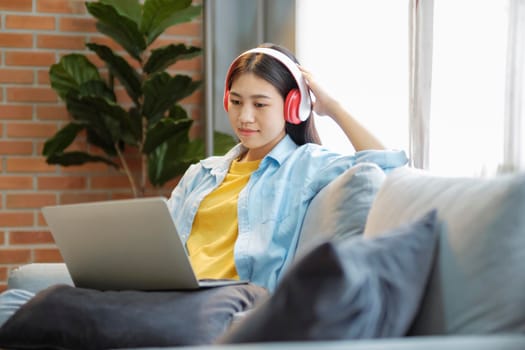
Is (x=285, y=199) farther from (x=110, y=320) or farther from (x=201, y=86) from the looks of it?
A: (x=201, y=86)

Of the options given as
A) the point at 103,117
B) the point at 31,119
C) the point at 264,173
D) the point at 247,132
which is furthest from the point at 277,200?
the point at 31,119

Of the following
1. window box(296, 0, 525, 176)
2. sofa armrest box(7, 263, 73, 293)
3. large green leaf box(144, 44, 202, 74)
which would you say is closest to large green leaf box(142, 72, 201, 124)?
large green leaf box(144, 44, 202, 74)

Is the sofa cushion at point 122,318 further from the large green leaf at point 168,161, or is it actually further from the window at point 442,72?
the large green leaf at point 168,161

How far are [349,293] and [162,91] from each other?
2893mm

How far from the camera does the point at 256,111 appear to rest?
7.66ft

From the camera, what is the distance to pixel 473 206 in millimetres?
1190

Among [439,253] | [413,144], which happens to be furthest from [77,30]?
[439,253]

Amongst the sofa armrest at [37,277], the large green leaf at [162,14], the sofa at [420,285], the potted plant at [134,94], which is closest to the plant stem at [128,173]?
the potted plant at [134,94]

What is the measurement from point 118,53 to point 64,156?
66cm

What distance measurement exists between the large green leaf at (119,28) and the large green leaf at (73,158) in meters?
0.51

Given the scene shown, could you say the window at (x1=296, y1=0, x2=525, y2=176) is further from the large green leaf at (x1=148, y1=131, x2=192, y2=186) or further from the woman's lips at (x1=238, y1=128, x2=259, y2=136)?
the large green leaf at (x1=148, y1=131, x2=192, y2=186)

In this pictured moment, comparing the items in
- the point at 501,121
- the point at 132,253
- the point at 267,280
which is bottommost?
→ the point at 267,280

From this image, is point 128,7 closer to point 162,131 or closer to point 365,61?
point 162,131

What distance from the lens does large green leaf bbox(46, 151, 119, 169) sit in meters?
3.82
